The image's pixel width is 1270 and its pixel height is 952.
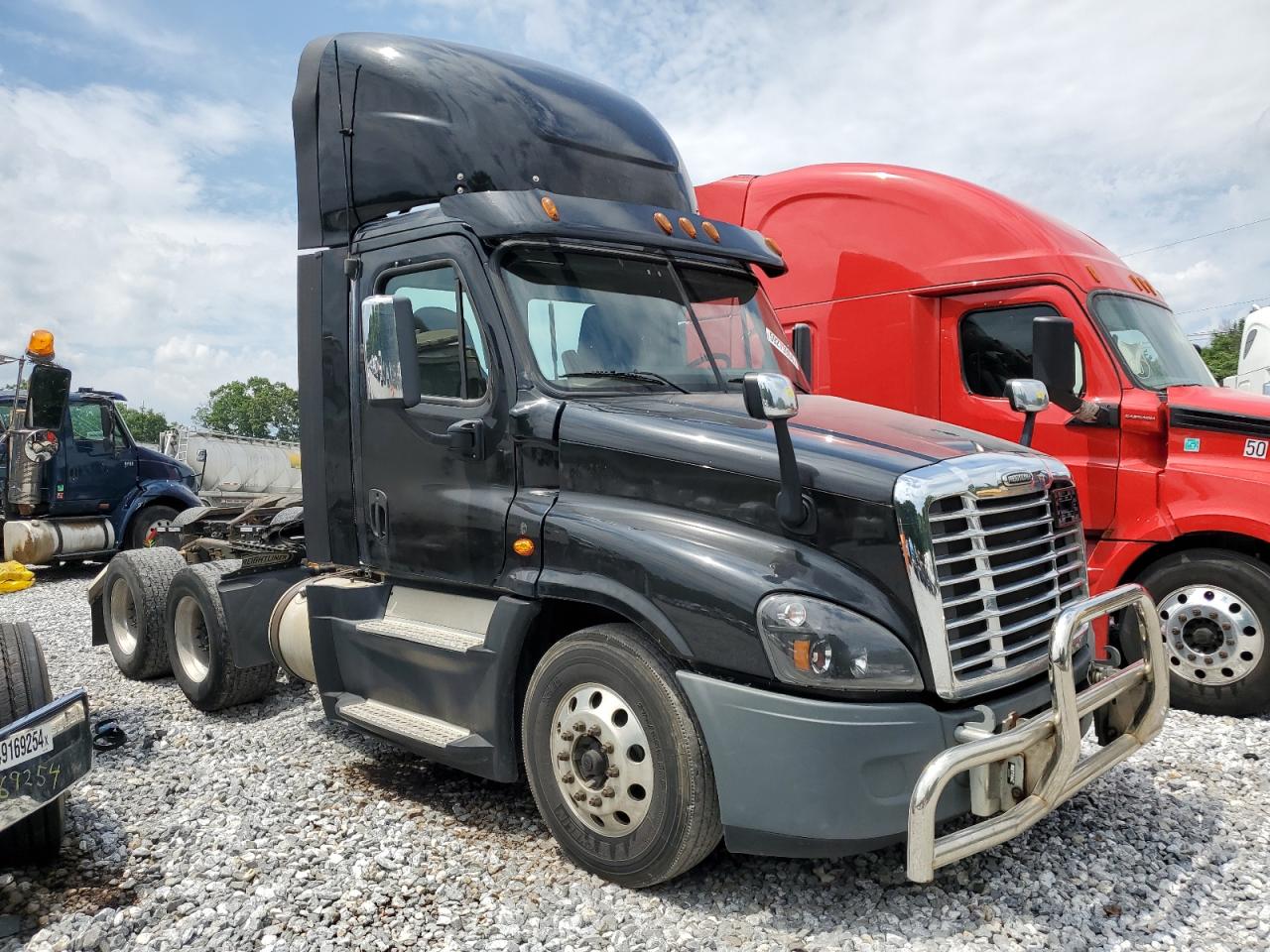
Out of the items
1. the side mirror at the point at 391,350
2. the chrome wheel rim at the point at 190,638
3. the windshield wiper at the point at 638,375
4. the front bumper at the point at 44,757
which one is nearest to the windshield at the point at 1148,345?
the windshield wiper at the point at 638,375

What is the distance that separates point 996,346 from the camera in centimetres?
671

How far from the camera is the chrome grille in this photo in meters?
3.23

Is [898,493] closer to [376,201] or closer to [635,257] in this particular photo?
[635,257]

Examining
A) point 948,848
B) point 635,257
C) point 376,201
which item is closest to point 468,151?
point 376,201

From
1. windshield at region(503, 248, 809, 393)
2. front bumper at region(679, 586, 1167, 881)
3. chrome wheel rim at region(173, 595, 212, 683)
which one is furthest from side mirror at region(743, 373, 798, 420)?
chrome wheel rim at region(173, 595, 212, 683)

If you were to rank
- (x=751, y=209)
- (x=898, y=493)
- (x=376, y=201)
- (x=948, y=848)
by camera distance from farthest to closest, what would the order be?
1. (x=751, y=209)
2. (x=376, y=201)
3. (x=898, y=493)
4. (x=948, y=848)

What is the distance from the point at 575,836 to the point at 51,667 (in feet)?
19.3

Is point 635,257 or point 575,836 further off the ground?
point 635,257

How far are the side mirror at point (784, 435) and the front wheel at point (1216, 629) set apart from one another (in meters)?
3.63

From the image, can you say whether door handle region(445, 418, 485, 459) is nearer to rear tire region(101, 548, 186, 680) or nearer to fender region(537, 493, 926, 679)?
fender region(537, 493, 926, 679)

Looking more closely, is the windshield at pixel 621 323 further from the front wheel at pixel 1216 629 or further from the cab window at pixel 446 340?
the front wheel at pixel 1216 629

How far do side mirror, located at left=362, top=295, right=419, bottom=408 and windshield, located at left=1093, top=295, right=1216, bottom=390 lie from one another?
4629 millimetres

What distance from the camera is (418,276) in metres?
4.53

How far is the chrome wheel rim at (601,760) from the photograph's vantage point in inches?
140
